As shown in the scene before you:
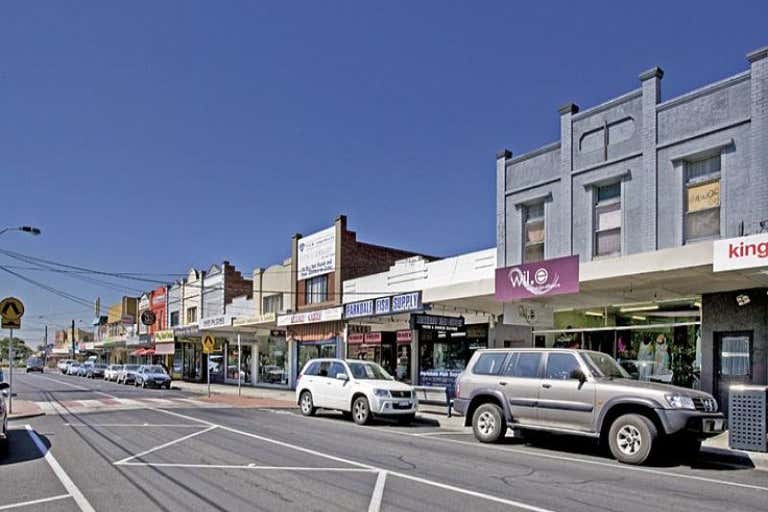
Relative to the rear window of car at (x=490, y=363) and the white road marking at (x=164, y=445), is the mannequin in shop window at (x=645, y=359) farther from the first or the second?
the white road marking at (x=164, y=445)

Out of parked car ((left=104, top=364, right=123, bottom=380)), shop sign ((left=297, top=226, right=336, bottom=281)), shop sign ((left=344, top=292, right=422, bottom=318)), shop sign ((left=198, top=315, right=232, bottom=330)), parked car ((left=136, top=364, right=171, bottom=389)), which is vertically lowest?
parked car ((left=104, top=364, right=123, bottom=380))

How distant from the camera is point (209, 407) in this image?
22.5 metres

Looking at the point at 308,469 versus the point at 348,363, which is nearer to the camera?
the point at 308,469

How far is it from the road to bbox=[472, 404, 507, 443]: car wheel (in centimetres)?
38

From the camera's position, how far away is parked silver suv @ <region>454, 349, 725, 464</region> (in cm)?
1088

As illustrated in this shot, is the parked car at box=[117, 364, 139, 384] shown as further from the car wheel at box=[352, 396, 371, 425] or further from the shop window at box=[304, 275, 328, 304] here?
the car wheel at box=[352, 396, 371, 425]

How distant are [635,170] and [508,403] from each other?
817cm

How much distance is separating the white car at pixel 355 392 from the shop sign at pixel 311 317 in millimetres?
7304

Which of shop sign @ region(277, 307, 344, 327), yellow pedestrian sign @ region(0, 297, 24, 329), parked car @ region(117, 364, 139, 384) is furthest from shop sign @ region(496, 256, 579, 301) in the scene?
parked car @ region(117, 364, 139, 384)

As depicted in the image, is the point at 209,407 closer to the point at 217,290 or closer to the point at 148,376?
the point at 148,376

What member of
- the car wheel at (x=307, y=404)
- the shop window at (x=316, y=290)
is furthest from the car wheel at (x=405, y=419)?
the shop window at (x=316, y=290)

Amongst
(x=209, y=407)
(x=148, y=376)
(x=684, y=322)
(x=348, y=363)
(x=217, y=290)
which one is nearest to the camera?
(x=684, y=322)

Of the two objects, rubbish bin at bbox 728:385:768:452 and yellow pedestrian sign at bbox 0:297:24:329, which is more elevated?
yellow pedestrian sign at bbox 0:297:24:329

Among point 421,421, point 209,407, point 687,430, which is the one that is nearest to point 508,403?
point 687,430
